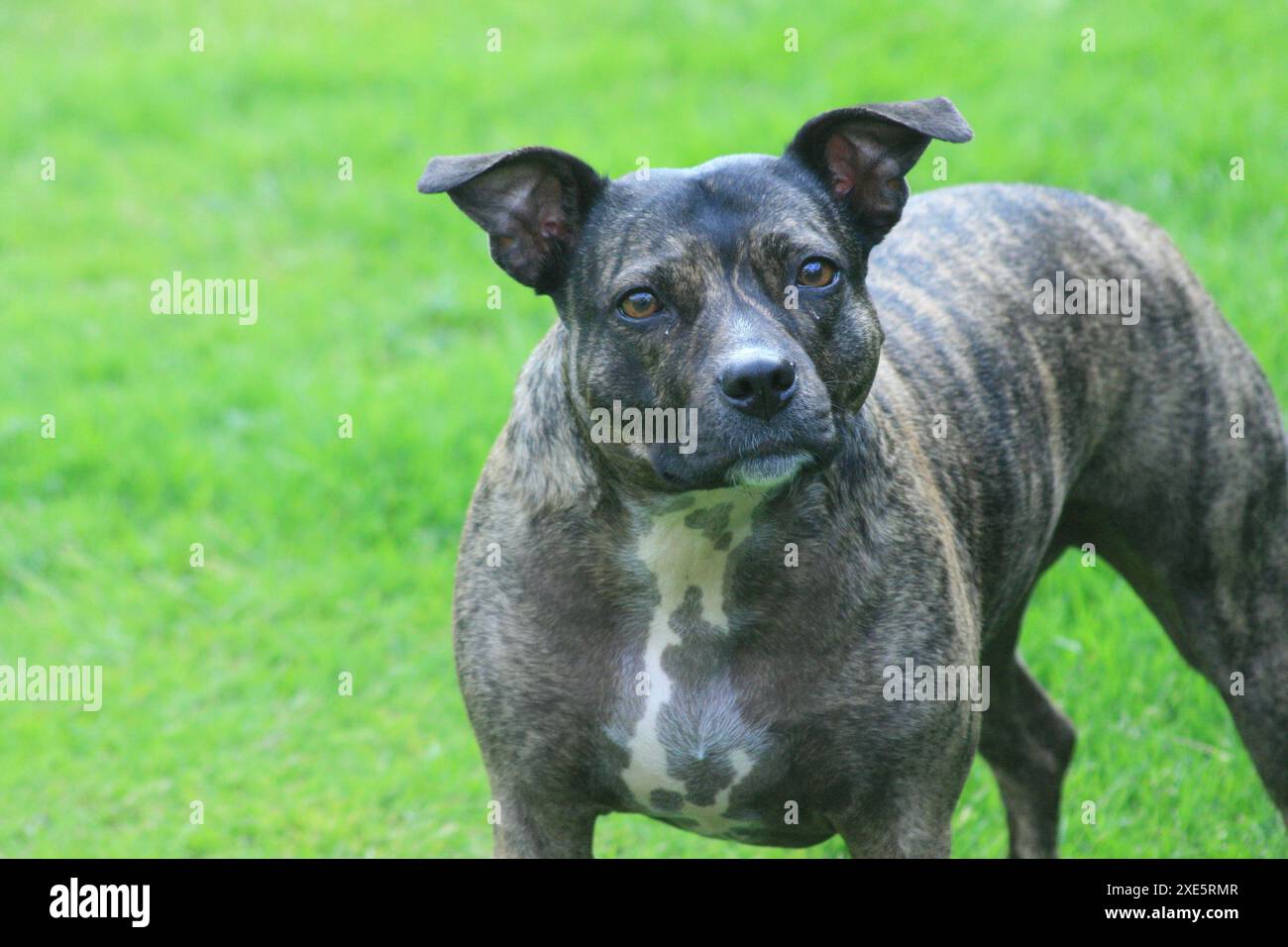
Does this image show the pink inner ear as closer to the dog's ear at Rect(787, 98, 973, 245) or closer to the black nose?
the dog's ear at Rect(787, 98, 973, 245)

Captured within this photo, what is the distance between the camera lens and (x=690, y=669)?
3.75 meters

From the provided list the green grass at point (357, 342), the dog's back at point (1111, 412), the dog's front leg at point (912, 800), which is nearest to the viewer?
the dog's front leg at point (912, 800)

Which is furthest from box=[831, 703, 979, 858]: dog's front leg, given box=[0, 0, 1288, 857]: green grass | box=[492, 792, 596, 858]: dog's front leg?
box=[0, 0, 1288, 857]: green grass

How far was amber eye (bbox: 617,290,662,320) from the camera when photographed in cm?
358

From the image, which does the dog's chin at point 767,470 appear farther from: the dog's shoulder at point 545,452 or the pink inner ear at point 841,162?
the pink inner ear at point 841,162

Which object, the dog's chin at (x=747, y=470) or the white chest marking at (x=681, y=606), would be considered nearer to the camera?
the dog's chin at (x=747, y=470)

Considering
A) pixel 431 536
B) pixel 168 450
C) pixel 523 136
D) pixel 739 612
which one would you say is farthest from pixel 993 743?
pixel 523 136

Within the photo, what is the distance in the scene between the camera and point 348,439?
6.97m

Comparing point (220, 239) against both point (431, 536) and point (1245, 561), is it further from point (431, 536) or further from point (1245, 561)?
point (1245, 561)

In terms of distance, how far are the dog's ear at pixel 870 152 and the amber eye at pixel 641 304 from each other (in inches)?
20.6

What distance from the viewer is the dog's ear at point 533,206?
3.73 metres

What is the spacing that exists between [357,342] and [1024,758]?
13.2ft

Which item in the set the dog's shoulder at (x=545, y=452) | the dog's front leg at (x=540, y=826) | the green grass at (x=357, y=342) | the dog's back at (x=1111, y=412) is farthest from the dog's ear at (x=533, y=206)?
the green grass at (x=357, y=342)

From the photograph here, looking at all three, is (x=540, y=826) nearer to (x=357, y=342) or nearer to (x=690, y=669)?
(x=690, y=669)
